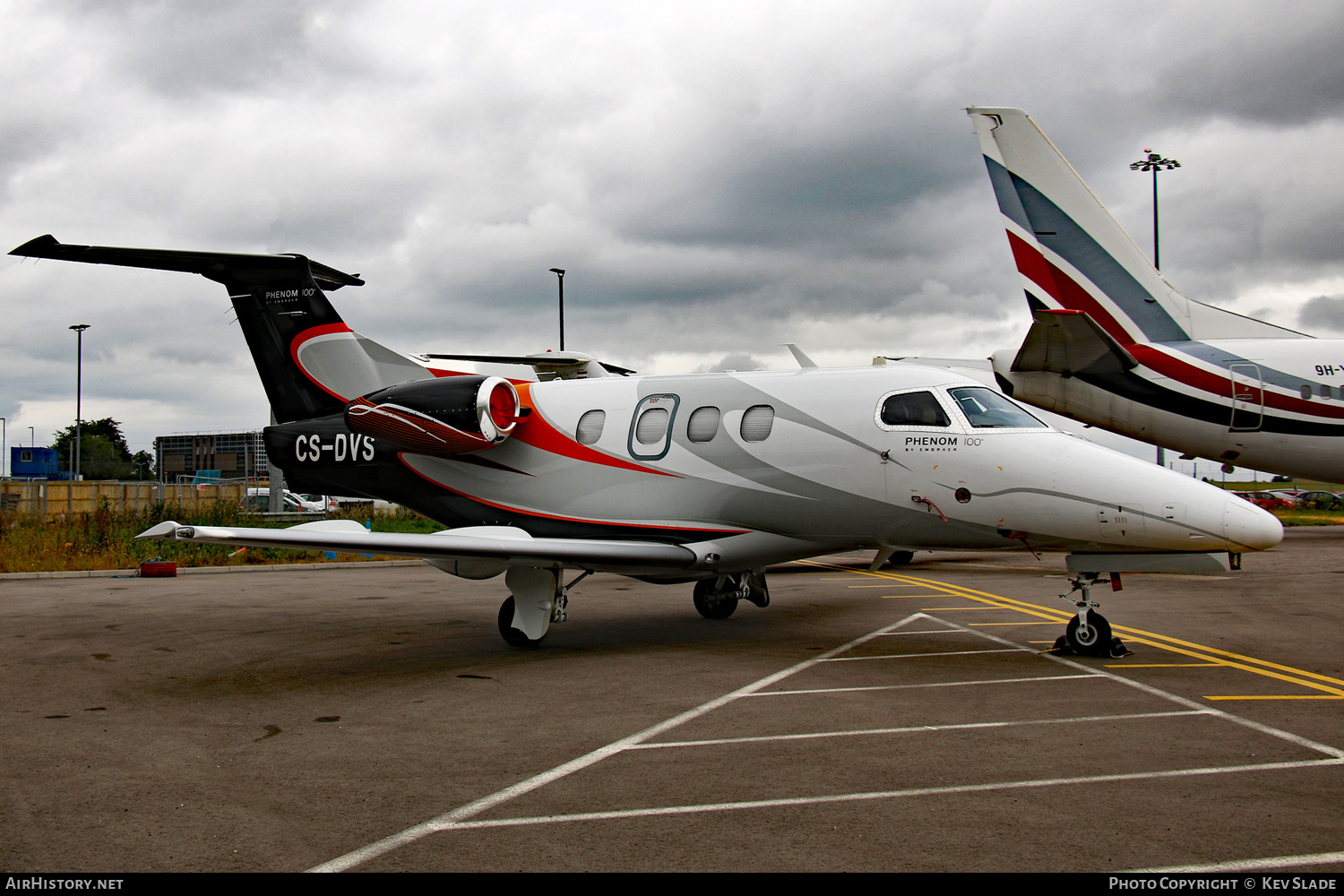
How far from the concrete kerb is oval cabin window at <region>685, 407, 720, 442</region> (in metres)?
13.1

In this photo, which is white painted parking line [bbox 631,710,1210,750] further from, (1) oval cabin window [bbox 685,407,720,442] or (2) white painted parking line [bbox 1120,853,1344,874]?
(1) oval cabin window [bbox 685,407,720,442]

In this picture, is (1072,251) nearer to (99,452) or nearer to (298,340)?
(298,340)

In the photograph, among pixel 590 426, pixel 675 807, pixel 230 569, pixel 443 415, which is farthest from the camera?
pixel 230 569

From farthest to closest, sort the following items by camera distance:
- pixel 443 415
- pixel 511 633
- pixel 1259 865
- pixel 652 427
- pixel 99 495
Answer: pixel 99 495 < pixel 443 415 < pixel 652 427 < pixel 511 633 < pixel 1259 865

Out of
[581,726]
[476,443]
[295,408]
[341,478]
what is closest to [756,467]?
[476,443]

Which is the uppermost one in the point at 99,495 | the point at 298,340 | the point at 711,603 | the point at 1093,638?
the point at 298,340

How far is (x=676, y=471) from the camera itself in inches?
415

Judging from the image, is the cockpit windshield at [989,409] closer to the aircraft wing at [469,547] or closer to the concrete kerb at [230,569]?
the aircraft wing at [469,547]

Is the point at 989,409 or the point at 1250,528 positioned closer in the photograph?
the point at 1250,528

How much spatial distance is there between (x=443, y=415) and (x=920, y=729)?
22.9 feet

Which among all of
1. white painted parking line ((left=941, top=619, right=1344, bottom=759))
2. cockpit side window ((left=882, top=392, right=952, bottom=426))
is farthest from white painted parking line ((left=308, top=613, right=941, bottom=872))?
cockpit side window ((left=882, top=392, right=952, bottom=426))

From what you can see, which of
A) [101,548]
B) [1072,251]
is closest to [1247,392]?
[1072,251]

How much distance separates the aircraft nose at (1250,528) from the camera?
7.80m
